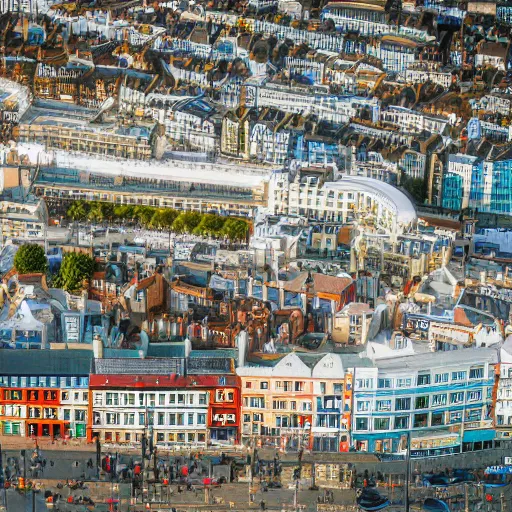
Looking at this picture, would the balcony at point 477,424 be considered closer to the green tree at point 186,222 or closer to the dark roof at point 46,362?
the dark roof at point 46,362

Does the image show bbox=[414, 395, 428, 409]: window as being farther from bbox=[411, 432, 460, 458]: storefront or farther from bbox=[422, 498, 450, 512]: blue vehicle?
bbox=[422, 498, 450, 512]: blue vehicle

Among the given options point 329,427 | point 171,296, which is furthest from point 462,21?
point 329,427

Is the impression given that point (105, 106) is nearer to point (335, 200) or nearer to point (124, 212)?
point (124, 212)

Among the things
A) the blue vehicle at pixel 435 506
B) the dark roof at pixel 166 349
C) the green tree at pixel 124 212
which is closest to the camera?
the blue vehicle at pixel 435 506

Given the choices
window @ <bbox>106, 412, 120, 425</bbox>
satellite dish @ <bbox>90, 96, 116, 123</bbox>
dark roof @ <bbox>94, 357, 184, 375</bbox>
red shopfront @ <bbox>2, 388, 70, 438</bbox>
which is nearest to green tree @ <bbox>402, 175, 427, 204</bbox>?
satellite dish @ <bbox>90, 96, 116, 123</bbox>

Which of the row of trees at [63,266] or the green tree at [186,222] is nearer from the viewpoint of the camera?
the row of trees at [63,266]

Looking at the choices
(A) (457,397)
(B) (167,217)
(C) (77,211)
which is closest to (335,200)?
(B) (167,217)

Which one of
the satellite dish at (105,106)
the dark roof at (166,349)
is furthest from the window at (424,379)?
the satellite dish at (105,106)
